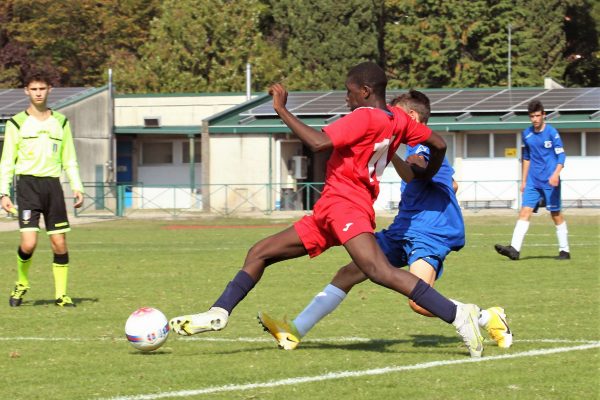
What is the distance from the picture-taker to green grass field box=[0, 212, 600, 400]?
24.2 feet

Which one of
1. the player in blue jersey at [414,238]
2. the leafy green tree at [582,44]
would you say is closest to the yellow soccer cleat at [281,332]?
the player in blue jersey at [414,238]

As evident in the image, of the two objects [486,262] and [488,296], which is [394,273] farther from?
[486,262]

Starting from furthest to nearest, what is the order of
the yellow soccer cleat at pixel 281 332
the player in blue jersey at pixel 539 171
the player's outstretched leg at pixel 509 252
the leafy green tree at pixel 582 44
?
1. the leafy green tree at pixel 582 44
2. the player's outstretched leg at pixel 509 252
3. the player in blue jersey at pixel 539 171
4. the yellow soccer cleat at pixel 281 332

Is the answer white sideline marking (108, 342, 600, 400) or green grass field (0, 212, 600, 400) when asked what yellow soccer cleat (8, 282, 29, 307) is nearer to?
green grass field (0, 212, 600, 400)

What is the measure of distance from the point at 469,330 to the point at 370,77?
181cm

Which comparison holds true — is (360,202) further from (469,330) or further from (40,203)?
(40,203)

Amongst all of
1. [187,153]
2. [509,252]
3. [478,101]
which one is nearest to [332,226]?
[509,252]

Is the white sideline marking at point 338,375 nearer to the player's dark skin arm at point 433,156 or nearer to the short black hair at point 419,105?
the player's dark skin arm at point 433,156

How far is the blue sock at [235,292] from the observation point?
8648 millimetres

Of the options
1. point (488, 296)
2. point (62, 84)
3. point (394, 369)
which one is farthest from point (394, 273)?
point (62, 84)

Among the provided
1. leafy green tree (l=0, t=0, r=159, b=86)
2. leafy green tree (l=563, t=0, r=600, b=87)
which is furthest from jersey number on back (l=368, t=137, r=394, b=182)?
leafy green tree (l=563, t=0, r=600, b=87)

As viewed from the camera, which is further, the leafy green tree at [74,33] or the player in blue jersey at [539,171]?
the leafy green tree at [74,33]

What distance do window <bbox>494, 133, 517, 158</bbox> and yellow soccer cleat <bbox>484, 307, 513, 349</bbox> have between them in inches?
1364

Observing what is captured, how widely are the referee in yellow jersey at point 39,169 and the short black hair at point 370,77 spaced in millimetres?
4446
